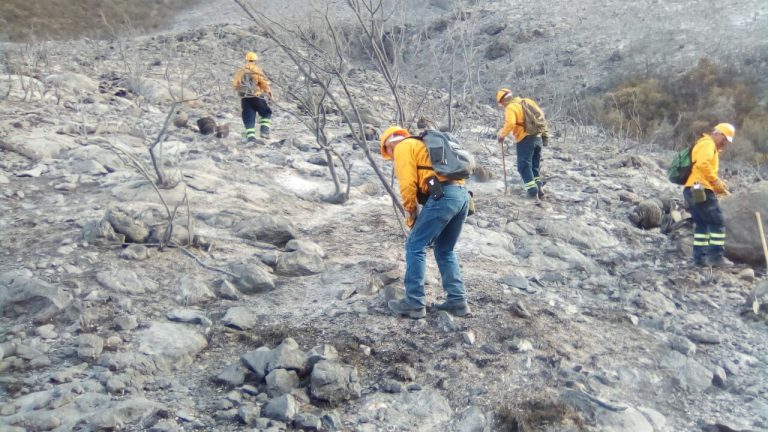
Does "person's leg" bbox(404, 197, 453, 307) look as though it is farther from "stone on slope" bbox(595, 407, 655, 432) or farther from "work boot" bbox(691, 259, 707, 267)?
"work boot" bbox(691, 259, 707, 267)

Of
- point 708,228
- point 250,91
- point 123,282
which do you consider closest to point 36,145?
point 250,91

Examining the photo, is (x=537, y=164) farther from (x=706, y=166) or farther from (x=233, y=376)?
(x=233, y=376)

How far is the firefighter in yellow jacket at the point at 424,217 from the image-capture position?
3.85 m

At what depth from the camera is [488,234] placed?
19.1 feet

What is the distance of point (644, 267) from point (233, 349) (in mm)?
3713

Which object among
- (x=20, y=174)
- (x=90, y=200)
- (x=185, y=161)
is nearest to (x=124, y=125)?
(x=185, y=161)

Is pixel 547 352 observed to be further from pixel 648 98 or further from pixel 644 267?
pixel 648 98

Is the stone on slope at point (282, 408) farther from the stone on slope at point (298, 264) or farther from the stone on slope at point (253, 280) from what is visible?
the stone on slope at point (298, 264)

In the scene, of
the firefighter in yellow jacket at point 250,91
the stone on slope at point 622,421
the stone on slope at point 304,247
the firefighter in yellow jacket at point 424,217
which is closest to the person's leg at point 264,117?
the firefighter in yellow jacket at point 250,91

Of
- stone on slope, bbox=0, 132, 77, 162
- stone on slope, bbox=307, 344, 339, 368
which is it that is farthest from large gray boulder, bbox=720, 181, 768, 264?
stone on slope, bbox=0, 132, 77, 162

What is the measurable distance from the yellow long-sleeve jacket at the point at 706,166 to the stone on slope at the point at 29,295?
497cm

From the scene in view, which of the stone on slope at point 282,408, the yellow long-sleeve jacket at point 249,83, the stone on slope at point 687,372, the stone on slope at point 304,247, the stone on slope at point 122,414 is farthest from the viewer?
the yellow long-sleeve jacket at point 249,83

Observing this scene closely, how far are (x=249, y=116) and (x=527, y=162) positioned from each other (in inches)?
139

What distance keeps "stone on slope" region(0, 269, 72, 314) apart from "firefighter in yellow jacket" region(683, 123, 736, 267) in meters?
4.95
